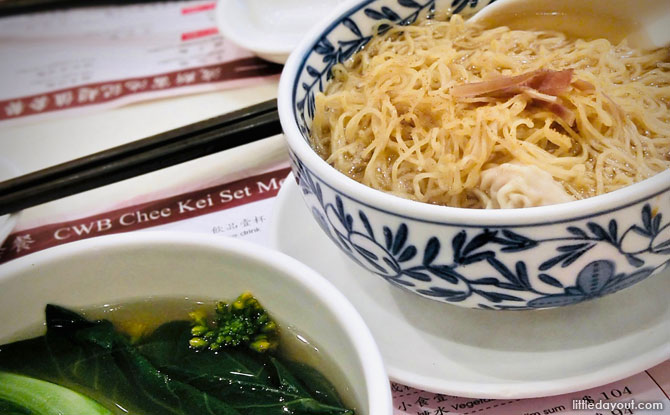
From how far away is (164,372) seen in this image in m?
0.88

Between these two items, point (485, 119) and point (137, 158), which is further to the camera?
point (137, 158)

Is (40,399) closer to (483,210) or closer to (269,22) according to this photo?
(483,210)

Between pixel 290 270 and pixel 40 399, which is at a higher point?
pixel 290 270

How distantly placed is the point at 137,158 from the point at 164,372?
63 centimetres

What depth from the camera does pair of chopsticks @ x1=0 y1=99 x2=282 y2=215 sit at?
4.37ft

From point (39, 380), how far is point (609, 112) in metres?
0.98

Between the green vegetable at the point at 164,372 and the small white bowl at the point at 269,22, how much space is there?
105cm

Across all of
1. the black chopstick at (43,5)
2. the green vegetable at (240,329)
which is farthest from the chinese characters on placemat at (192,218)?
the black chopstick at (43,5)

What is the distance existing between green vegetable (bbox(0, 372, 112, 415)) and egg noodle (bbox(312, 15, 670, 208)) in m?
0.54

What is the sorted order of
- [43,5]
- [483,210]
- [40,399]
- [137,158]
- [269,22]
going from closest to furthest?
[483,210], [40,399], [137,158], [269,22], [43,5]

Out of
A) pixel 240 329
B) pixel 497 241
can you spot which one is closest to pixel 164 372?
pixel 240 329

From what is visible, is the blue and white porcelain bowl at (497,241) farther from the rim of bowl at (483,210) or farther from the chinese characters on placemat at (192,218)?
the chinese characters on placemat at (192,218)

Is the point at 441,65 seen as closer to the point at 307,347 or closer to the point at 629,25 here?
the point at 629,25

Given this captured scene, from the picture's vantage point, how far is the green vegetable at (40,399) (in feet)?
2.69
